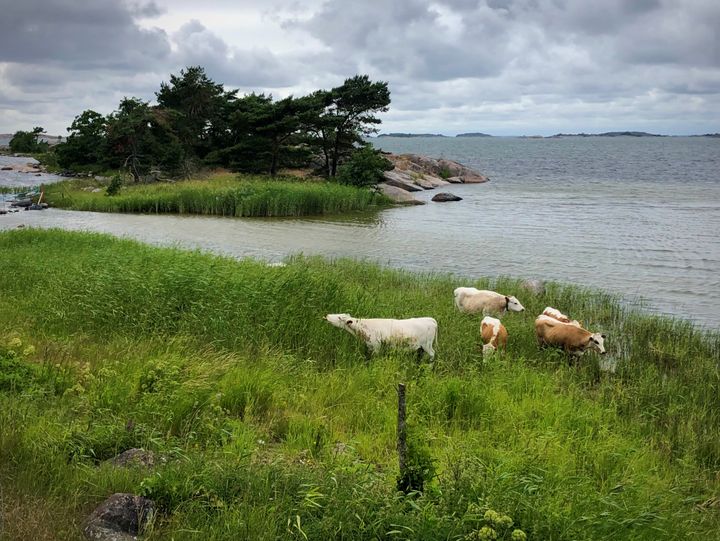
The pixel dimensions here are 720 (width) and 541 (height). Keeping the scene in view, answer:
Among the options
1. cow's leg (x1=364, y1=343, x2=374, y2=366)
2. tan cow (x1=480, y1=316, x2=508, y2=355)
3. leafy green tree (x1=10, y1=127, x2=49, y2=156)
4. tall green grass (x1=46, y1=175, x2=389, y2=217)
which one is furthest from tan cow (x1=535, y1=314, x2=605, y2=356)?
leafy green tree (x1=10, y1=127, x2=49, y2=156)

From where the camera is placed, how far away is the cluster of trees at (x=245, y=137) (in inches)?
1906

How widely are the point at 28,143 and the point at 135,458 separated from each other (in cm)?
12453

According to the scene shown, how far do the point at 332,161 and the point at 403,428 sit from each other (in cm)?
4997

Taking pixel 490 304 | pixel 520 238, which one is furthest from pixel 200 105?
pixel 490 304

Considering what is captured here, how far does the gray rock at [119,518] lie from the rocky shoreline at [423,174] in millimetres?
50050

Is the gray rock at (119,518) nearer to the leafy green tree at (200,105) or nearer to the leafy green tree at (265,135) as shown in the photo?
the leafy green tree at (265,135)

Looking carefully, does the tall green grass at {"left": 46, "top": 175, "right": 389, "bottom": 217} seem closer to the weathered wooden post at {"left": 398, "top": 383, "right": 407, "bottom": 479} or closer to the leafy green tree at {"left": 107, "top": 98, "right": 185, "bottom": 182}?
the leafy green tree at {"left": 107, "top": 98, "right": 185, "bottom": 182}

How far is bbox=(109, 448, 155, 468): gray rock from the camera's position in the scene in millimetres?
5763

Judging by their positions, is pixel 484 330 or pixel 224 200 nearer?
pixel 484 330

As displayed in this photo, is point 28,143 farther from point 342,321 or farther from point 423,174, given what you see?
point 342,321

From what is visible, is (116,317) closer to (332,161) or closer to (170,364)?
(170,364)

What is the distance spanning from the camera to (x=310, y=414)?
8.10 meters

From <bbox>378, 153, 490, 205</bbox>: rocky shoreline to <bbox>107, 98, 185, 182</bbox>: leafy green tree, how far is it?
717 inches

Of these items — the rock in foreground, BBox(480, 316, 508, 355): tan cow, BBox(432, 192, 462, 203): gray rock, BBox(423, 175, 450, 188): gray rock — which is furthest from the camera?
the rock in foreground
